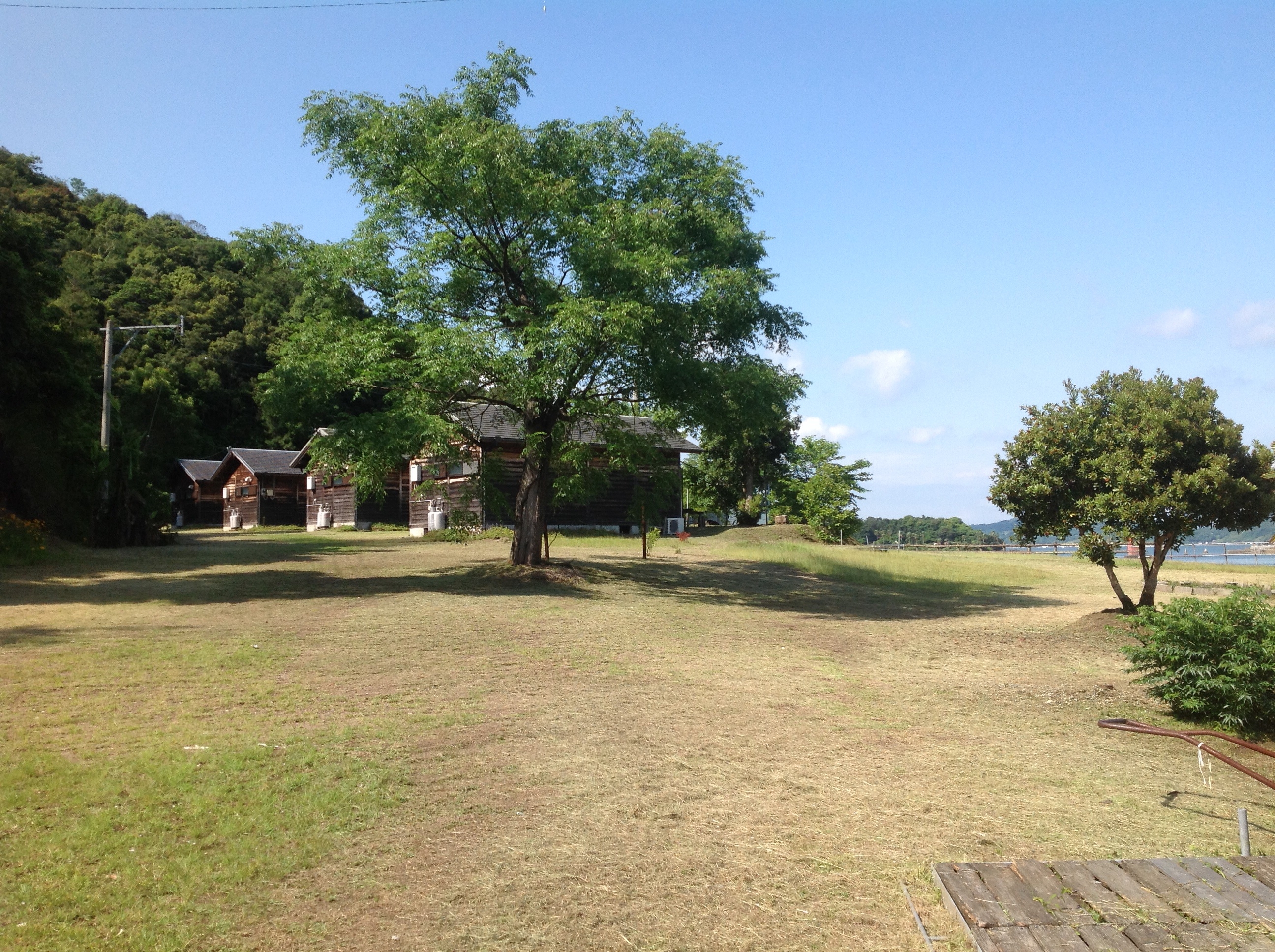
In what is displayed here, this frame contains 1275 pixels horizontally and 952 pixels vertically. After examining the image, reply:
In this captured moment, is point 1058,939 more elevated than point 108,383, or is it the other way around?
point 108,383

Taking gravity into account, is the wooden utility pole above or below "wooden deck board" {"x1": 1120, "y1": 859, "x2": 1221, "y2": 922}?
above

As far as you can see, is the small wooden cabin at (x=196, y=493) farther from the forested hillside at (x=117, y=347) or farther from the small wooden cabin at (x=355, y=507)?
the small wooden cabin at (x=355, y=507)

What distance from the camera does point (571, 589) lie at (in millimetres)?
18641

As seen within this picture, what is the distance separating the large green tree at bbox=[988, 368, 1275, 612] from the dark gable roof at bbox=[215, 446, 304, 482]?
43.6 metres

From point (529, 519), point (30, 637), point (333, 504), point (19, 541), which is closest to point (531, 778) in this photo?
point (30, 637)

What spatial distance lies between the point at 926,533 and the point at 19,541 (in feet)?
299

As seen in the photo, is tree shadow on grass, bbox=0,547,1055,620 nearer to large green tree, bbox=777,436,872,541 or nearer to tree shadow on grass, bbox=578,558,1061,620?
tree shadow on grass, bbox=578,558,1061,620

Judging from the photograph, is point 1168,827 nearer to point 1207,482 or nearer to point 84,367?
point 1207,482

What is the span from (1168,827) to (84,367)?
30.4m

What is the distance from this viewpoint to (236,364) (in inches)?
2576

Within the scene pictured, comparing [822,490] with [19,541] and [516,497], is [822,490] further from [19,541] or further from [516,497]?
[19,541]

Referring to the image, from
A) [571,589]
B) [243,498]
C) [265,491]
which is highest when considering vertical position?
[265,491]

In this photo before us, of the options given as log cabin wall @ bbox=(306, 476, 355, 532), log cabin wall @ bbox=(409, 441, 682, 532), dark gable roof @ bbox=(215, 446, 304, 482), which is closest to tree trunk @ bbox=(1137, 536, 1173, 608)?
log cabin wall @ bbox=(409, 441, 682, 532)

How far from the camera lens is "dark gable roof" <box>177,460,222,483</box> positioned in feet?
197
